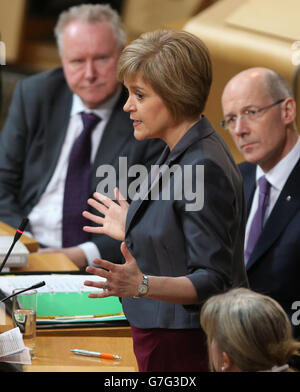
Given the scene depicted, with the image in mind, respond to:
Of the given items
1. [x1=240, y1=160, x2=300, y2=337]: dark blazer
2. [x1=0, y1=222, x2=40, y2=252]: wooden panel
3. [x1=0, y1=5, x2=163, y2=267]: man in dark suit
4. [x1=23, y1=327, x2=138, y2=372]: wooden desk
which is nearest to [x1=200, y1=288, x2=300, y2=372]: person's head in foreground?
[x1=23, y1=327, x2=138, y2=372]: wooden desk

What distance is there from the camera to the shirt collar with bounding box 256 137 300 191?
8.01ft

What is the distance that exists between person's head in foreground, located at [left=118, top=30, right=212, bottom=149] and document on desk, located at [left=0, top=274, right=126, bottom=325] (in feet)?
1.83

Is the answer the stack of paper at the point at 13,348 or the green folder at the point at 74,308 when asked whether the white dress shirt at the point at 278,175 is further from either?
the stack of paper at the point at 13,348

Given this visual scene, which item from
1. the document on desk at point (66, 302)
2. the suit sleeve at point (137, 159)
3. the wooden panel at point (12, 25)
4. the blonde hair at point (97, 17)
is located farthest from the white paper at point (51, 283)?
the wooden panel at point (12, 25)

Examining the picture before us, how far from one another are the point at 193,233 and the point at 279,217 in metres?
0.83

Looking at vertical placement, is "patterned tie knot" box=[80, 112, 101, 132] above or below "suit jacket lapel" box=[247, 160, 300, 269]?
above

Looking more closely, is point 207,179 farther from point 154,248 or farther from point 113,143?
point 113,143

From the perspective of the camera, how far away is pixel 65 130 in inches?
119

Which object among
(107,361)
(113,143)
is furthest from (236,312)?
(113,143)

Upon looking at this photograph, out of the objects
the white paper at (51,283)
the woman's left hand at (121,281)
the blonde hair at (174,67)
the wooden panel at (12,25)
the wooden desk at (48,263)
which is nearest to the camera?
the woman's left hand at (121,281)

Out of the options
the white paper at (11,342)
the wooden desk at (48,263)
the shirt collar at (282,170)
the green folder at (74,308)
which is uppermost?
the shirt collar at (282,170)

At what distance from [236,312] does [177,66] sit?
1.91 ft

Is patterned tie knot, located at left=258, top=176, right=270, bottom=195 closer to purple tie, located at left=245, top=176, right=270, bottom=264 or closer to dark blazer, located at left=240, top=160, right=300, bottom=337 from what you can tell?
purple tie, located at left=245, top=176, right=270, bottom=264

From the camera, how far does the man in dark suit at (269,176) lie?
2.29 m
